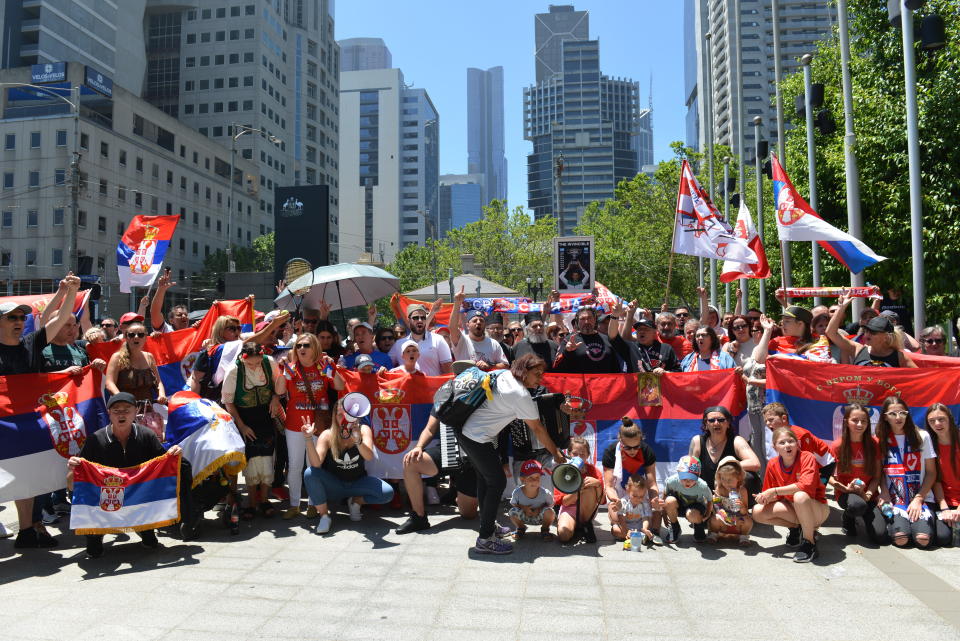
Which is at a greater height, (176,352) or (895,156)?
(895,156)

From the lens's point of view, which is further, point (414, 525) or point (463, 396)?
point (414, 525)

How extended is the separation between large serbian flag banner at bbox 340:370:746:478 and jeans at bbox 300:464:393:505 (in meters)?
0.60

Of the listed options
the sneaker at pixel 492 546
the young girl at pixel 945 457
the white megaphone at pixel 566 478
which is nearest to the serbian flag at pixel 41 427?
the sneaker at pixel 492 546

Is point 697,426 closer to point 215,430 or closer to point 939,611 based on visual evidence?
point 939,611

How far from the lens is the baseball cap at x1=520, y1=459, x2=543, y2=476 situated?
6.81 metres

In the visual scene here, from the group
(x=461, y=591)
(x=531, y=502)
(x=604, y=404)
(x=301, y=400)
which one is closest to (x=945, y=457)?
(x=604, y=404)

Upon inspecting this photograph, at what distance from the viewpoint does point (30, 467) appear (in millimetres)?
6453

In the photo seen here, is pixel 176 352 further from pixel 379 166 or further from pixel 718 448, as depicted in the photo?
pixel 379 166

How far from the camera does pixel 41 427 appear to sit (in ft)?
21.8

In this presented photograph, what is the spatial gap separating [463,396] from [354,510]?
6.90 feet

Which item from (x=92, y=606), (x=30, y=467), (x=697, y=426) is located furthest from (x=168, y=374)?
(x=697, y=426)

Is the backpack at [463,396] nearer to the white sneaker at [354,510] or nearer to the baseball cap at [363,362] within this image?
the white sneaker at [354,510]

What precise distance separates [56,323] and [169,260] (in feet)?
226

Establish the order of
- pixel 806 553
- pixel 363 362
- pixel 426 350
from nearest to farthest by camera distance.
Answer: pixel 806 553 < pixel 363 362 < pixel 426 350
